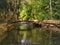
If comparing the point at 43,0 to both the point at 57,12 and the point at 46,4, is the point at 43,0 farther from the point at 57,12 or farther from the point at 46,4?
the point at 57,12

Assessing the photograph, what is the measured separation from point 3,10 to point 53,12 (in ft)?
27.0

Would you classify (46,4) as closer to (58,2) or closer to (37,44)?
(58,2)

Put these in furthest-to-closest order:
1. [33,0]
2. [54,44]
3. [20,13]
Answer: [20,13] < [33,0] < [54,44]

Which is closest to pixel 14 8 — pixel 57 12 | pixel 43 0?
pixel 43 0

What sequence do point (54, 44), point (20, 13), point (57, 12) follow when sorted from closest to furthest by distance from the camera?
1. point (54, 44)
2. point (57, 12)
3. point (20, 13)

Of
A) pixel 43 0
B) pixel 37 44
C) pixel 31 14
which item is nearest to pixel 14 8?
pixel 31 14

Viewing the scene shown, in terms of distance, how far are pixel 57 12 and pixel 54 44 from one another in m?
17.5

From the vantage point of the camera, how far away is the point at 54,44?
41.2 feet

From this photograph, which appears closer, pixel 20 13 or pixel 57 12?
pixel 57 12

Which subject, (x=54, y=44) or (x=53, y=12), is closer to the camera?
(x=54, y=44)

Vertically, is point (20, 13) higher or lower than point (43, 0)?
lower

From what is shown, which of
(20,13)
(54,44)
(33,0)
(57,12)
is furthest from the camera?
(20,13)

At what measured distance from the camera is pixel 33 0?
3312cm

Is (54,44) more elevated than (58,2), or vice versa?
(58,2)
